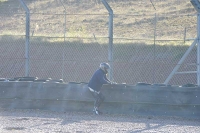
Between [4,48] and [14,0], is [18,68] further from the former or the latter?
[14,0]

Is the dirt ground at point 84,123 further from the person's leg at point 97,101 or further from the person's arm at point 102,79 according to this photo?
the person's arm at point 102,79

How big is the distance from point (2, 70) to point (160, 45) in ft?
24.9

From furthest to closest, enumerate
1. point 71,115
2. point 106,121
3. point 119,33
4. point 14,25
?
point 14,25
point 119,33
point 71,115
point 106,121

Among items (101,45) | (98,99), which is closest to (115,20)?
(101,45)

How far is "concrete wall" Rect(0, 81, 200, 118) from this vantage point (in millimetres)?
13461

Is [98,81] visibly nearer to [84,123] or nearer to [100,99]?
[100,99]

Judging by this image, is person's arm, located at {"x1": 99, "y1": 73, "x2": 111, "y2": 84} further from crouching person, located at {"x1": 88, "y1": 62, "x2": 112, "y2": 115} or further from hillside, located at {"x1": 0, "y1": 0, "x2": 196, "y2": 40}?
hillside, located at {"x1": 0, "y1": 0, "x2": 196, "y2": 40}

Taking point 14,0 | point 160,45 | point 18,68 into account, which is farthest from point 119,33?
point 14,0

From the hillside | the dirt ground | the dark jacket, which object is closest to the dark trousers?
the dark jacket

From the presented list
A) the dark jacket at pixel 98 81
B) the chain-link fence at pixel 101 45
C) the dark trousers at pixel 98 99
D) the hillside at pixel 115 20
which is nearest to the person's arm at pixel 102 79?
the dark jacket at pixel 98 81

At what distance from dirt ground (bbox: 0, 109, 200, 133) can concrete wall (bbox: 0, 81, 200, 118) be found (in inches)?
8.2

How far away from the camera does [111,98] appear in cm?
1380

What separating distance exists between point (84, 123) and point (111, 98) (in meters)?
1.94

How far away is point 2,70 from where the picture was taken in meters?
23.3
